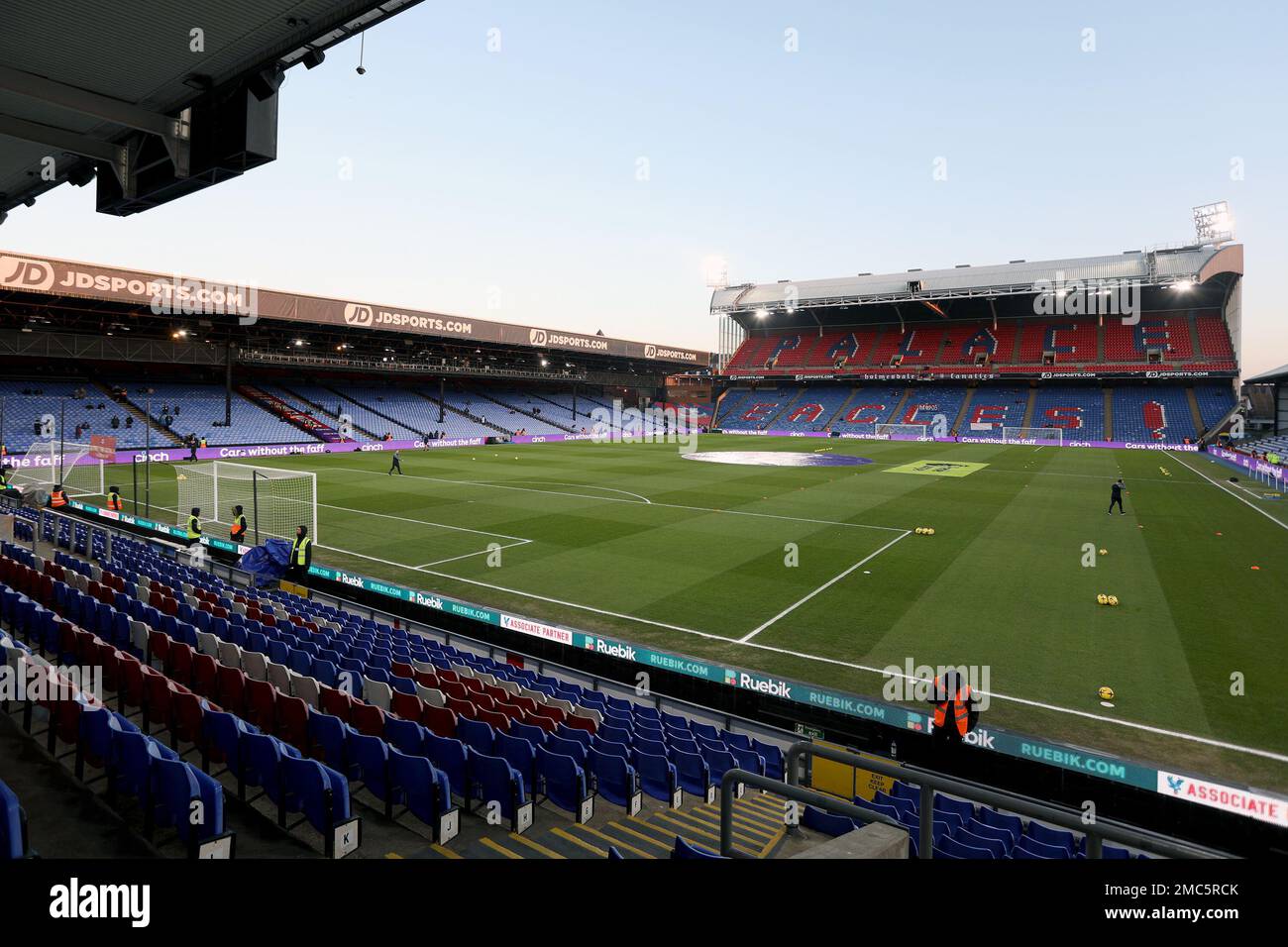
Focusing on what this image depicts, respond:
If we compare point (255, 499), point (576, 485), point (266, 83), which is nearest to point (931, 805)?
point (266, 83)

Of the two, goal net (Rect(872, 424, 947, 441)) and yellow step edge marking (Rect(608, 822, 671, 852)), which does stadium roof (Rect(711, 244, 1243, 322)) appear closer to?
goal net (Rect(872, 424, 947, 441))

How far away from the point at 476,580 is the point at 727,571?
6.40m

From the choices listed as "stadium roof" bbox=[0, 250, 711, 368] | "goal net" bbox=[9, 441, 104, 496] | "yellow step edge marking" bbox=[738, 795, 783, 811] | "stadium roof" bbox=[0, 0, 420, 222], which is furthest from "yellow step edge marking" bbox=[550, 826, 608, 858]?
"stadium roof" bbox=[0, 250, 711, 368]

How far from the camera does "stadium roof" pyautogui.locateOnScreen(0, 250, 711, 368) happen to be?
33906 mm

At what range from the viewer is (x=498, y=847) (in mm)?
5773

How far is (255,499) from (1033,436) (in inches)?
2622

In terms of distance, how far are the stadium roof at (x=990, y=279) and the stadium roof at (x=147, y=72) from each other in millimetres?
76816

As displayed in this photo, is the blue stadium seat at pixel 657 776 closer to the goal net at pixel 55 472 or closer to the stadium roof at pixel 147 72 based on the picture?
the stadium roof at pixel 147 72

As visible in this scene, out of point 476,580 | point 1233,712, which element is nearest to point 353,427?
point 476,580

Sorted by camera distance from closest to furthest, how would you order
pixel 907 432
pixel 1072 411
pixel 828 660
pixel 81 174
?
pixel 81 174 → pixel 828 660 → pixel 1072 411 → pixel 907 432

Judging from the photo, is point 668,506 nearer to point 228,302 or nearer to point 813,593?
point 813,593

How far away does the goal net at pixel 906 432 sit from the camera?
69562 mm

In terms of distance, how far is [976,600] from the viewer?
15.6 meters

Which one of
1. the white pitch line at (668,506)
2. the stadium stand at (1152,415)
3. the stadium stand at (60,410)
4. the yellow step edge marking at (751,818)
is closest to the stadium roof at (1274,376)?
the stadium stand at (1152,415)
